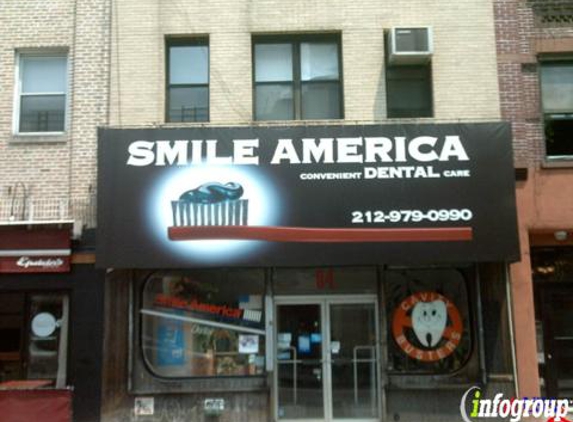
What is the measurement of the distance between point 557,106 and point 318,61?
450cm

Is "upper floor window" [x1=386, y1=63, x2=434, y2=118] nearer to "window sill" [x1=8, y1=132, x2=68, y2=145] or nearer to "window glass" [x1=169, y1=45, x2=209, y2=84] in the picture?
"window glass" [x1=169, y1=45, x2=209, y2=84]

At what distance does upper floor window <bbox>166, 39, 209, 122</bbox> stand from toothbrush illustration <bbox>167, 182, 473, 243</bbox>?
1907 mm

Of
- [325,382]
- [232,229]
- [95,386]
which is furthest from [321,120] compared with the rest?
[95,386]

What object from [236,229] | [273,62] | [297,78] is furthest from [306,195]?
[273,62]

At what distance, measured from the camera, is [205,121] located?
13.0m

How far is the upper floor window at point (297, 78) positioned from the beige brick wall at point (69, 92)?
2887 mm

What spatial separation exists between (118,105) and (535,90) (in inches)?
300

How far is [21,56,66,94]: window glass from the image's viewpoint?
13.3 m

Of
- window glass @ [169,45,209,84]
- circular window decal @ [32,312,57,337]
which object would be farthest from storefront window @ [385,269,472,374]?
circular window decal @ [32,312,57,337]

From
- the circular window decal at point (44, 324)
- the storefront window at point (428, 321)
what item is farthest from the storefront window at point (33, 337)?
the storefront window at point (428, 321)

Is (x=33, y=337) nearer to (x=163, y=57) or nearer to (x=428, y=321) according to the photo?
(x=163, y=57)

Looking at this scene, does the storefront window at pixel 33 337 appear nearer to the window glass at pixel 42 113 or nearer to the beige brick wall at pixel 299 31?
the window glass at pixel 42 113

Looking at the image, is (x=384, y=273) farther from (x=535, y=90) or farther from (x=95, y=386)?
(x=95, y=386)

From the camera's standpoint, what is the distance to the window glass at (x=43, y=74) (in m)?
13.3
